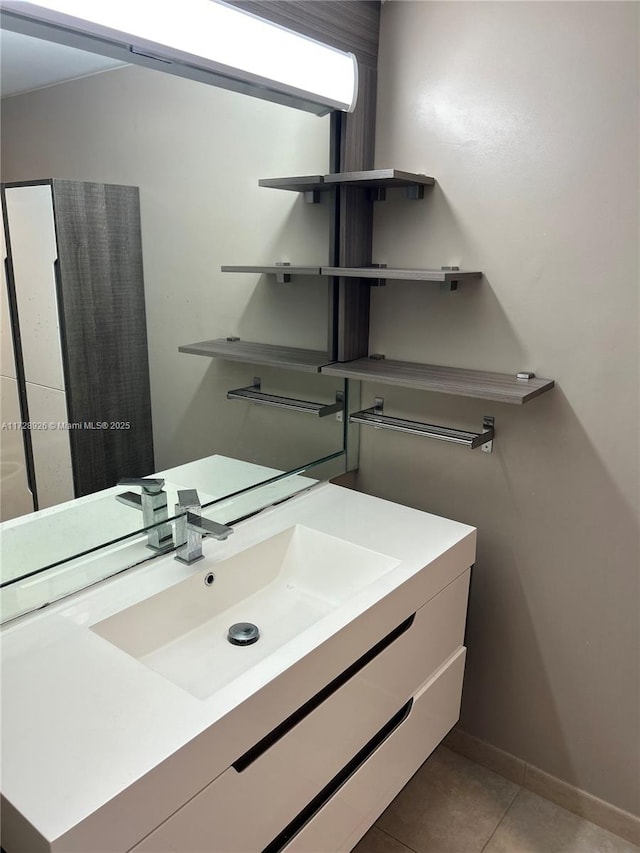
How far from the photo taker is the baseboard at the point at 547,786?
1.75m

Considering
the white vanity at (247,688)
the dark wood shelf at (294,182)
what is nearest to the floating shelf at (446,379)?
the white vanity at (247,688)

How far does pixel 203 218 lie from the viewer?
1.48 metres

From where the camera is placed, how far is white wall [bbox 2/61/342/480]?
3.97 feet

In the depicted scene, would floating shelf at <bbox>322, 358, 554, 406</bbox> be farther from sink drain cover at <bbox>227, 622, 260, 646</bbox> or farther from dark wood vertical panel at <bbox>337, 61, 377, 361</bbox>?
sink drain cover at <bbox>227, 622, 260, 646</bbox>

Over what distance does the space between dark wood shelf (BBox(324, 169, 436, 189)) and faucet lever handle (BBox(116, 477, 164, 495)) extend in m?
0.88

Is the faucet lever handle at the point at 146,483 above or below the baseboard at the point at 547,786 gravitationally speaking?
above

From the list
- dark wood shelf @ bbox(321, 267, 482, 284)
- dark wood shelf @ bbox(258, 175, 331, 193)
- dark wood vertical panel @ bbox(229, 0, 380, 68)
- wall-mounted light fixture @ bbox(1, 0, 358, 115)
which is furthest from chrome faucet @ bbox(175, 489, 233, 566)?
dark wood vertical panel @ bbox(229, 0, 380, 68)

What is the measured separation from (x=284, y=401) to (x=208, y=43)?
0.88m

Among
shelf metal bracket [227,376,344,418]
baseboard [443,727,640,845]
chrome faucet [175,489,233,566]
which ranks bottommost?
baseboard [443,727,640,845]

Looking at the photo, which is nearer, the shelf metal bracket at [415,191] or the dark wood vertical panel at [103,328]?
the dark wood vertical panel at [103,328]

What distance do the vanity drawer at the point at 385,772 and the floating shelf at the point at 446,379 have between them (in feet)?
2.38

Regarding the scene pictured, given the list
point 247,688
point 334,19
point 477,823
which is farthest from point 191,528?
point 334,19

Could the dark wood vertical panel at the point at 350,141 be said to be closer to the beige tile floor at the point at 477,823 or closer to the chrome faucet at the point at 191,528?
the chrome faucet at the point at 191,528

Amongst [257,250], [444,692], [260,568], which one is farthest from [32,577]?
[444,692]
